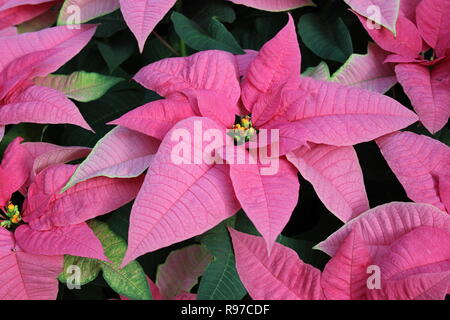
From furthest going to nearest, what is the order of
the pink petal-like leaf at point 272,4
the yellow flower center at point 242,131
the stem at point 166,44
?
1. the stem at point 166,44
2. the pink petal-like leaf at point 272,4
3. the yellow flower center at point 242,131

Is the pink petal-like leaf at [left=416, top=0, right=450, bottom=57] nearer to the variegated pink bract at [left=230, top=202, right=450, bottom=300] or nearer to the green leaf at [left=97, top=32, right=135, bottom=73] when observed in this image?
the variegated pink bract at [left=230, top=202, right=450, bottom=300]

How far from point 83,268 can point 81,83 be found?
26 cm

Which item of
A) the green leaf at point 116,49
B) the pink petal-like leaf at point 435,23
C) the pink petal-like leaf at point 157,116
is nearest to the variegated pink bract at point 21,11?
the green leaf at point 116,49

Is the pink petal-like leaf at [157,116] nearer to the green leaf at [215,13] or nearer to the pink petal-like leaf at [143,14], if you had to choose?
the pink petal-like leaf at [143,14]

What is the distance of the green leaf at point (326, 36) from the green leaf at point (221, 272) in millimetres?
279

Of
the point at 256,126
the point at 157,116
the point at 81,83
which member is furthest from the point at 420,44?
the point at 81,83

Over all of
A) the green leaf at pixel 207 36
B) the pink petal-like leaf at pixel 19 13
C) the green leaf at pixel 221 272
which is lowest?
the green leaf at pixel 221 272

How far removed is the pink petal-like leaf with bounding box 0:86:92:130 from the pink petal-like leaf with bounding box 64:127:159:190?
0.05 meters

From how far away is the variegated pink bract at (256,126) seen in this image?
502mm

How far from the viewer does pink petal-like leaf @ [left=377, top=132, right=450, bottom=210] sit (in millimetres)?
570

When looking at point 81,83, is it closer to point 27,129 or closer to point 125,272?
point 27,129

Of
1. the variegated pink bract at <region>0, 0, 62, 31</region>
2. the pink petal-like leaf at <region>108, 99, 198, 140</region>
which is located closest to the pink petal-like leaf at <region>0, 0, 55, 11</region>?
the variegated pink bract at <region>0, 0, 62, 31</region>

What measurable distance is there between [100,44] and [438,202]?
0.52 meters
